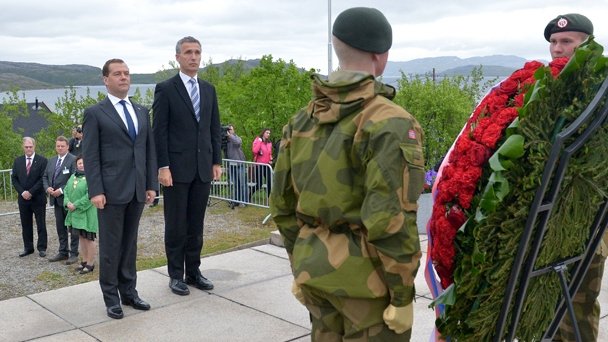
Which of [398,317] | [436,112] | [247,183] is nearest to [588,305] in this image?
[398,317]

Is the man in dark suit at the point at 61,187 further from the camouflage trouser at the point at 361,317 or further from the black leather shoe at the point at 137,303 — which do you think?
the camouflage trouser at the point at 361,317

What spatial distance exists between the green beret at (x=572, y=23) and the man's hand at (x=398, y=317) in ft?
6.66

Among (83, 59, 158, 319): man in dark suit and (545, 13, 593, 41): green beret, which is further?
(83, 59, 158, 319): man in dark suit

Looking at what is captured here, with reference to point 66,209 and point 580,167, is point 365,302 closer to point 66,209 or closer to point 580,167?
point 580,167

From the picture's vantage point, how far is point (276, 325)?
5.13 meters

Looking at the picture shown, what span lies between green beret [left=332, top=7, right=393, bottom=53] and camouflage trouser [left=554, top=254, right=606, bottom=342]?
1808 mm

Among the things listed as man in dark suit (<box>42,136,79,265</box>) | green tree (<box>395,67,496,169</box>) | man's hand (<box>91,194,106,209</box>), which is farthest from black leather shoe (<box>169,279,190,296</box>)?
green tree (<box>395,67,496,169</box>)

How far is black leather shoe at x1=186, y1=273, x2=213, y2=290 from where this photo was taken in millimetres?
6094

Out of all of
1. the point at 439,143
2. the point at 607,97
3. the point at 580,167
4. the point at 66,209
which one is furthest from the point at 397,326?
the point at 439,143

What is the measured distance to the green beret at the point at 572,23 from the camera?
12.2 feet

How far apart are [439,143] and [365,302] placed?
8.40 meters

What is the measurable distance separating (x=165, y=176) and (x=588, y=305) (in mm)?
3449

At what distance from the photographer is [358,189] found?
8.52 ft

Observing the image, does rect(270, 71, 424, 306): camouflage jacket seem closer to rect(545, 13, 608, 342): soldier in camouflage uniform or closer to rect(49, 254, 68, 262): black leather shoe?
rect(545, 13, 608, 342): soldier in camouflage uniform
